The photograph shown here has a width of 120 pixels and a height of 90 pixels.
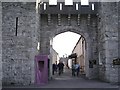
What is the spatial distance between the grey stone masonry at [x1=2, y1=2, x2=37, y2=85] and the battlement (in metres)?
3.88

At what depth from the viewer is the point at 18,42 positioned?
14.1 m

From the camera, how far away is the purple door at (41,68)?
14633 mm

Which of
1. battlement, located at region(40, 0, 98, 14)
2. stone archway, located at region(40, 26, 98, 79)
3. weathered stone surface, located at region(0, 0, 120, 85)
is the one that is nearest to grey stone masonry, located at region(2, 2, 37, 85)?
weathered stone surface, located at region(0, 0, 120, 85)

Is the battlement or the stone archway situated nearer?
the battlement

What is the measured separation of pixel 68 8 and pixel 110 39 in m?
4.34

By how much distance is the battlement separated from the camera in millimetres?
18188

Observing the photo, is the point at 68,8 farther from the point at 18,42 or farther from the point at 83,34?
the point at 18,42

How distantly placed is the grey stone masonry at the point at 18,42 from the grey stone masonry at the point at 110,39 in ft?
14.0

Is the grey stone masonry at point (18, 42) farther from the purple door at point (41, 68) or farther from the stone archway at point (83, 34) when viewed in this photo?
the stone archway at point (83, 34)

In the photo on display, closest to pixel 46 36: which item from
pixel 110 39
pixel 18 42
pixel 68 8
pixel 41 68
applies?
pixel 68 8

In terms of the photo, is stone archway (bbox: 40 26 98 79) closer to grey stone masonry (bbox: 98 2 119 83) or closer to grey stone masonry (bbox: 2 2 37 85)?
grey stone masonry (bbox: 98 2 119 83)

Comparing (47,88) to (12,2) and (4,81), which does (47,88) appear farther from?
(12,2)

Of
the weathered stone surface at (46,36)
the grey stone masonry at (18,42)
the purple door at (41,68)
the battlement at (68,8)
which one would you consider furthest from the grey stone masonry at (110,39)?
the grey stone masonry at (18,42)

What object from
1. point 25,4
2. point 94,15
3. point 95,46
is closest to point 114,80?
point 95,46
